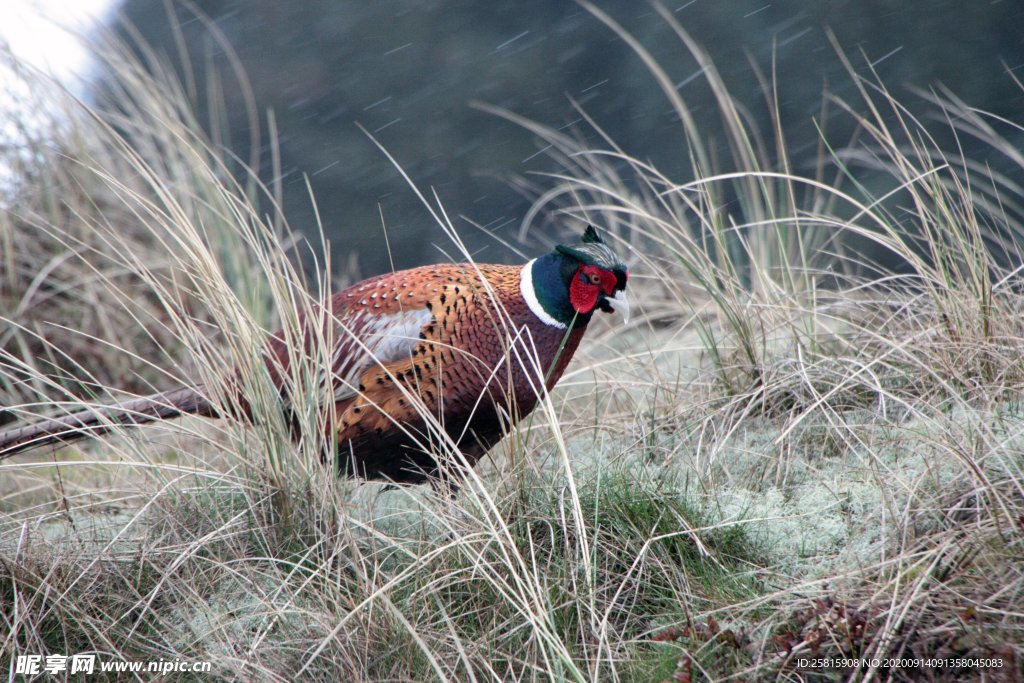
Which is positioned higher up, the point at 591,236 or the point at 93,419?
the point at 591,236

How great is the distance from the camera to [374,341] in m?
2.53

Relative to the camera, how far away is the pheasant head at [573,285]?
8.02ft

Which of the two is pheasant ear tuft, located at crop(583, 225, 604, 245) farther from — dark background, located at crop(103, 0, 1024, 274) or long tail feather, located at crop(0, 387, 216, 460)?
dark background, located at crop(103, 0, 1024, 274)

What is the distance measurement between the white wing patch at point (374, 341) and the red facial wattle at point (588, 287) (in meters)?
0.42

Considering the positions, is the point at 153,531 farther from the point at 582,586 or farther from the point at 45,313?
the point at 45,313

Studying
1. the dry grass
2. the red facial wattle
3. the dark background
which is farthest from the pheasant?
the dark background

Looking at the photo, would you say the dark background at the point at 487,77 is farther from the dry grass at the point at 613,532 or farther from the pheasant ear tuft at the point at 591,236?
the dry grass at the point at 613,532

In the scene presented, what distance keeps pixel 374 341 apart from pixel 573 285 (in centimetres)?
60

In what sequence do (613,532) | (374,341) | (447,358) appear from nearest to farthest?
(613,532)
(447,358)
(374,341)

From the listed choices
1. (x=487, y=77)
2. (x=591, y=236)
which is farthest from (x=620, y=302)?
(x=487, y=77)

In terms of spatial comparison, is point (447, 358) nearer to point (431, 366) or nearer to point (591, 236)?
point (431, 366)

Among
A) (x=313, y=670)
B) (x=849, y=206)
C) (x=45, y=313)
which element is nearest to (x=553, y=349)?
(x=313, y=670)

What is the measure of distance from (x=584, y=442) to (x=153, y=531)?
1229 millimetres

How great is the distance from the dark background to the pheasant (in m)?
4.70
